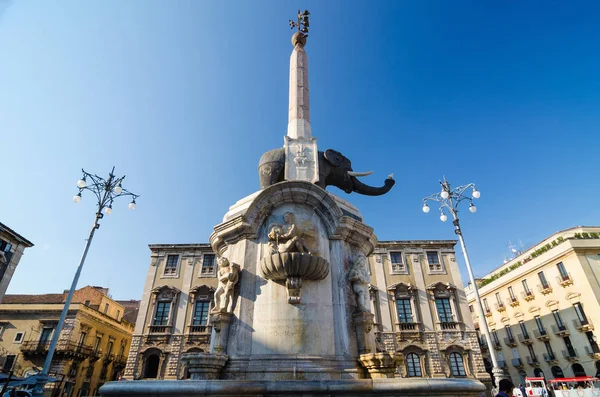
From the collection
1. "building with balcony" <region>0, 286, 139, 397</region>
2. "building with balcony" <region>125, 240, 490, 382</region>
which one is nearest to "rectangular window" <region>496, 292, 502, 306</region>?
"building with balcony" <region>125, 240, 490, 382</region>

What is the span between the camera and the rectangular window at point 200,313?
97.5 feet

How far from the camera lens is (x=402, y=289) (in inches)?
1219

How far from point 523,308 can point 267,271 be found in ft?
133

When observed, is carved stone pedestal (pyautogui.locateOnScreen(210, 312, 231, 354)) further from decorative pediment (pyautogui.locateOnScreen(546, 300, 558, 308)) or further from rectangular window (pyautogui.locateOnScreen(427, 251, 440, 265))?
decorative pediment (pyautogui.locateOnScreen(546, 300, 558, 308))

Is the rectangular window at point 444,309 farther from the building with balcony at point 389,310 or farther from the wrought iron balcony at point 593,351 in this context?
the wrought iron balcony at point 593,351

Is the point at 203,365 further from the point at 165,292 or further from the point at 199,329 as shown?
the point at 165,292

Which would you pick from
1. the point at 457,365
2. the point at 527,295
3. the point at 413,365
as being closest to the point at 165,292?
the point at 413,365

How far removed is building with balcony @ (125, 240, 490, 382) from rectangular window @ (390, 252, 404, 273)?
0.09 m

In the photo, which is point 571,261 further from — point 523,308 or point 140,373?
point 140,373

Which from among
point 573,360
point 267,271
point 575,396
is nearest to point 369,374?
point 267,271

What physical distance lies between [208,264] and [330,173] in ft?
85.4

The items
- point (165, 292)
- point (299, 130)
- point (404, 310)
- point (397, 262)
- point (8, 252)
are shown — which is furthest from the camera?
point (397, 262)

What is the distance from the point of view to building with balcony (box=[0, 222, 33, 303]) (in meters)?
26.7

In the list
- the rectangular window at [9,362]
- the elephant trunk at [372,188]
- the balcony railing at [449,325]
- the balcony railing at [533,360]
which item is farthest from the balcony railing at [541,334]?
the rectangular window at [9,362]
